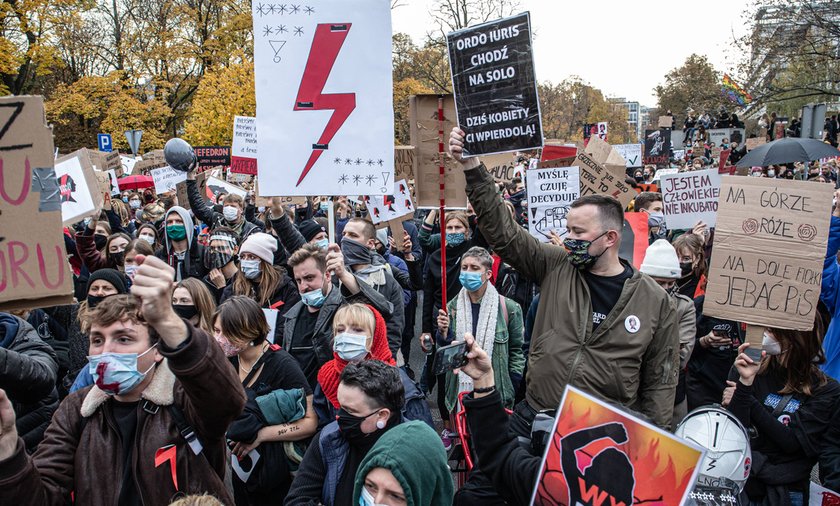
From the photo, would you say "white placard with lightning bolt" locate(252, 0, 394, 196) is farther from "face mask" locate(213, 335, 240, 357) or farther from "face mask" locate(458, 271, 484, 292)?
"face mask" locate(458, 271, 484, 292)

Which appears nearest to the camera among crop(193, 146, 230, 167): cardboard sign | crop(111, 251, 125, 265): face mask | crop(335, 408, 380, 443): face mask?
crop(335, 408, 380, 443): face mask

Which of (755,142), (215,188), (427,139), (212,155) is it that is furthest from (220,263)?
(755,142)

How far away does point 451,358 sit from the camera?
2592 millimetres

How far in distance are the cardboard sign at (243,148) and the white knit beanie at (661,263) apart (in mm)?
7296

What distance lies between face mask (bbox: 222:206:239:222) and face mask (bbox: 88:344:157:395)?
577 centimetres

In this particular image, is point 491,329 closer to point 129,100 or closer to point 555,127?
point 129,100

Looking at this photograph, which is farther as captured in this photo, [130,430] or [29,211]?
[130,430]

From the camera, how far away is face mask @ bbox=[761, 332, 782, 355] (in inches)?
144

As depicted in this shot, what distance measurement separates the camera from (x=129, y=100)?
96.7ft

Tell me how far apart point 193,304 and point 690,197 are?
16.8 ft

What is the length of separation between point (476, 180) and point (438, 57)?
29.8 m

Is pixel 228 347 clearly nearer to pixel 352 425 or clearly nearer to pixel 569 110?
pixel 352 425

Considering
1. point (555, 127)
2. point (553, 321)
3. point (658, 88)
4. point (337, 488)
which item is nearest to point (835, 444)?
point (553, 321)

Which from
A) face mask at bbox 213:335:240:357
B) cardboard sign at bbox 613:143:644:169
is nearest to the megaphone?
face mask at bbox 213:335:240:357
